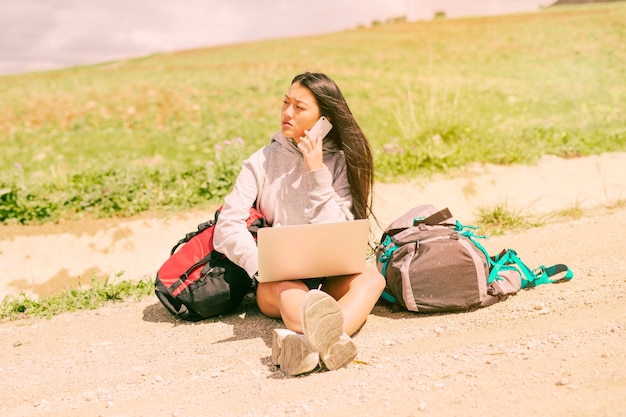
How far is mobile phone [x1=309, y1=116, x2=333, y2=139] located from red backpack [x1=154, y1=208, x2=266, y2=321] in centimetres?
62

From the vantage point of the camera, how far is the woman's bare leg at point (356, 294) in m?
3.25

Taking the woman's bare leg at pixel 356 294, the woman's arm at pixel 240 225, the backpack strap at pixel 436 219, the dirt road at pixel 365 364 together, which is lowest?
the dirt road at pixel 365 364

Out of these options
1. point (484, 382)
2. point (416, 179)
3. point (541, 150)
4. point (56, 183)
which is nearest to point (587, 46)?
point (541, 150)

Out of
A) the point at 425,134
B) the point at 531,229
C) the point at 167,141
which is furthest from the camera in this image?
the point at 167,141

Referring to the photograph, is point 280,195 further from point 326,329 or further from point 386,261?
point 326,329

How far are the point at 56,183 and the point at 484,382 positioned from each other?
5475mm

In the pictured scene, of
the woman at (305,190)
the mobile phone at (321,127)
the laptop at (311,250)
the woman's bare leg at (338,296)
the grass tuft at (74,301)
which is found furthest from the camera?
the grass tuft at (74,301)

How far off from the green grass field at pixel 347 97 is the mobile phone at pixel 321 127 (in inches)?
115

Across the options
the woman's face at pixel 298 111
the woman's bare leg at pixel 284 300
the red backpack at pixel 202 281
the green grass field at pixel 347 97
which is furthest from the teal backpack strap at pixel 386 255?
the green grass field at pixel 347 97

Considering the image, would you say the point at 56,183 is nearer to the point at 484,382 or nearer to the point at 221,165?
the point at 221,165

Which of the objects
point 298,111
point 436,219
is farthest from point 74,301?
point 436,219

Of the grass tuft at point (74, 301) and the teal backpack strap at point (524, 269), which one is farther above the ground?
the teal backpack strap at point (524, 269)

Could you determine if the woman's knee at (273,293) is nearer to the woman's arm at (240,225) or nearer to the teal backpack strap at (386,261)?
the woman's arm at (240,225)

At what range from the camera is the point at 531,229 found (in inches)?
220
